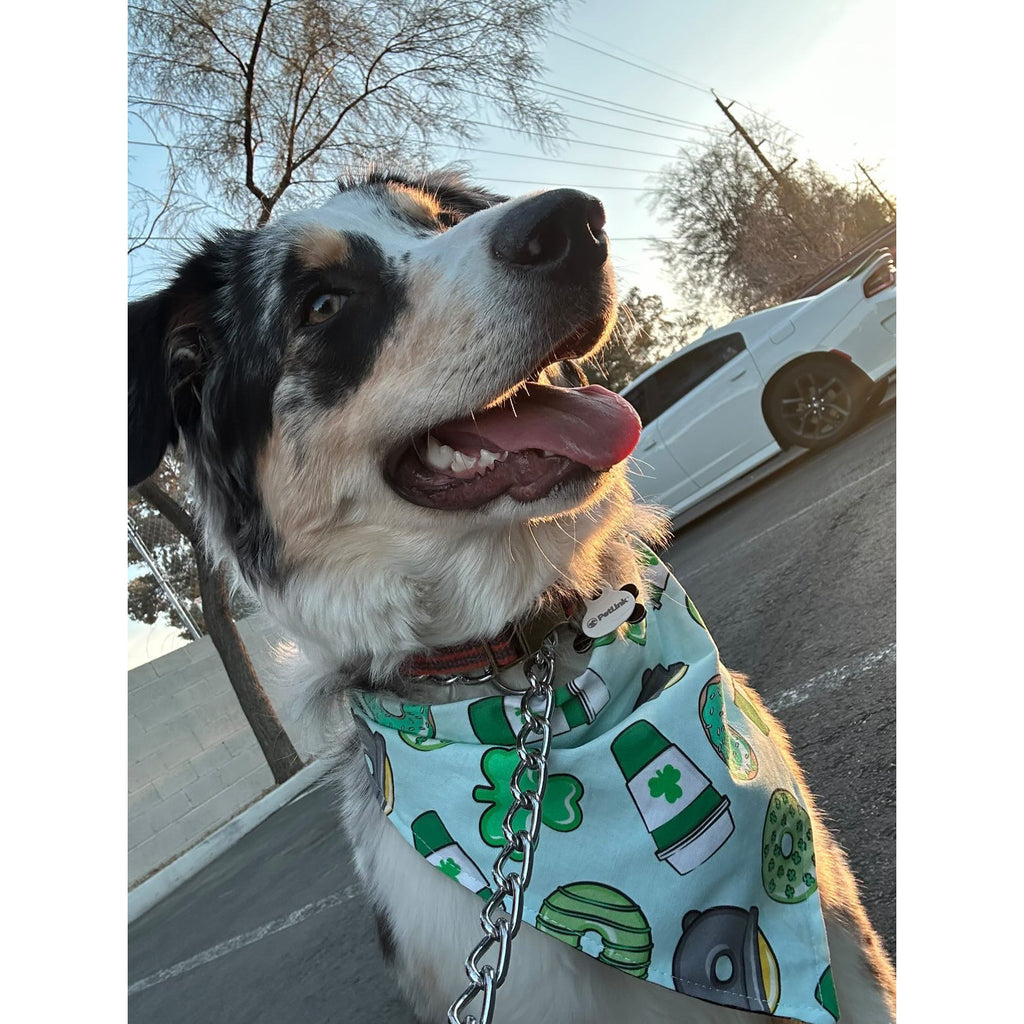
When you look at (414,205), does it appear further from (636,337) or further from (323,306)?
(636,337)

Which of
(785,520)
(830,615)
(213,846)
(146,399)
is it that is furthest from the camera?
(213,846)

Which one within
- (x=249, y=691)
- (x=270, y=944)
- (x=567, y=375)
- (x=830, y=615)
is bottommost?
(x=830, y=615)

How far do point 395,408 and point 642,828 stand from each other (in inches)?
32.0

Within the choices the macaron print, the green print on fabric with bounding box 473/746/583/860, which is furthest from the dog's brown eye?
the macaron print

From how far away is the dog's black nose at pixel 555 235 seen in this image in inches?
49.9

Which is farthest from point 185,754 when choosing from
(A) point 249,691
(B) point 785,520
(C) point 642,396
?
(B) point 785,520

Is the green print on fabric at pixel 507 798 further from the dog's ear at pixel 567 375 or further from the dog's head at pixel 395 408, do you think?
the dog's ear at pixel 567 375

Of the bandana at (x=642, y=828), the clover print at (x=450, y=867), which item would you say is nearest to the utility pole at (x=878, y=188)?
the bandana at (x=642, y=828)

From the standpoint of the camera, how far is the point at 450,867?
4.28 ft

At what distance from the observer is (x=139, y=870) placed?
5270 mm

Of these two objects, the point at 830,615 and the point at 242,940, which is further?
the point at 242,940
